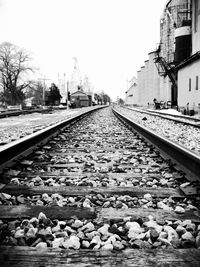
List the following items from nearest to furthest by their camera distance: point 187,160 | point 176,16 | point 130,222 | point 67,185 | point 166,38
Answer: point 130,222 < point 67,185 < point 187,160 < point 176,16 < point 166,38

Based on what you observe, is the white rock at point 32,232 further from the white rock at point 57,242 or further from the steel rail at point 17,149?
the steel rail at point 17,149

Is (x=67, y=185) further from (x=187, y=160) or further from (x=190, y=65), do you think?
(x=190, y=65)

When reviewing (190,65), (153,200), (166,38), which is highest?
(166,38)

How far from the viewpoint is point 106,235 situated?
2031mm

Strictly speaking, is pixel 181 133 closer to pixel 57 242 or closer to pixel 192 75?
pixel 57 242

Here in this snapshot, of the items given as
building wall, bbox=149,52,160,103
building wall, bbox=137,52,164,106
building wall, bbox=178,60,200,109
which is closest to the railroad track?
building wall, bbox=178,60,200,109

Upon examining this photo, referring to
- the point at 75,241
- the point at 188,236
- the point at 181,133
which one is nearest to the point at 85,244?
the point at 75,241

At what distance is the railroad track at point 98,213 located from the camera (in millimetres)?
1760

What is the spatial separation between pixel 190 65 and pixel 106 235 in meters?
27.5

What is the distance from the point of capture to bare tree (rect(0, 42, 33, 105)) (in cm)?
7662

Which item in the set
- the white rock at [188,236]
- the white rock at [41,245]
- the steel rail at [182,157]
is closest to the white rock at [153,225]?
the white rock at [188,236]

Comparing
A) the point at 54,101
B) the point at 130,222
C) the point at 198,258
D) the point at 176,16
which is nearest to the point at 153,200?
the point at 130,222

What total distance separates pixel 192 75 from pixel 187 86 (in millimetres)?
1962

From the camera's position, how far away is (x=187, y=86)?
28.9 meters
